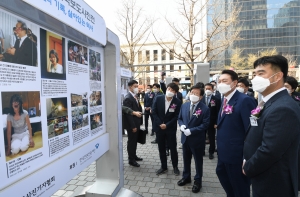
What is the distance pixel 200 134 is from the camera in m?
3.42

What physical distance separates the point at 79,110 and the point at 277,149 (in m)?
1.81

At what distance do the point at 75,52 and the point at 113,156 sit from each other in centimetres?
145

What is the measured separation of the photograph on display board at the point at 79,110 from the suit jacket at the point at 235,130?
5.80 ft

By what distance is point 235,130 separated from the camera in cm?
255

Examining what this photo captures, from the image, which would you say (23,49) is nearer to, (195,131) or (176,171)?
(195,131)

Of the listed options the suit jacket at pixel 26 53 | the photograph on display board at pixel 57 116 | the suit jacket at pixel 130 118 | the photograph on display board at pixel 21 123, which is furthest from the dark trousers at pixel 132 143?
the suit jacket at pixel 26 53

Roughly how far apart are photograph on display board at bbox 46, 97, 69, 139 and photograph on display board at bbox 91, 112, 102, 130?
47 cm

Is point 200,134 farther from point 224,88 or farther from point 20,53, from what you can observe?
point 20,53

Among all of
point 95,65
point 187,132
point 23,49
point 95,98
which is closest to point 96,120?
point 95,98

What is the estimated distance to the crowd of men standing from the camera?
1.69m

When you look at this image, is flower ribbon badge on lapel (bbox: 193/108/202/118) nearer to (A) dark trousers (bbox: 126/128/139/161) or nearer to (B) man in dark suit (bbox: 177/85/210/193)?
(B) man in dark suit (bbox: 177/85/210/193)

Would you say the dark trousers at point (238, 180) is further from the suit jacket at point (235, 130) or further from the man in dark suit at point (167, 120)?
the man in dark suit at point (167, 120)

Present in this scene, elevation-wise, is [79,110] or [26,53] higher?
[26,53]

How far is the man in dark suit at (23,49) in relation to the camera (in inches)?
48.9
